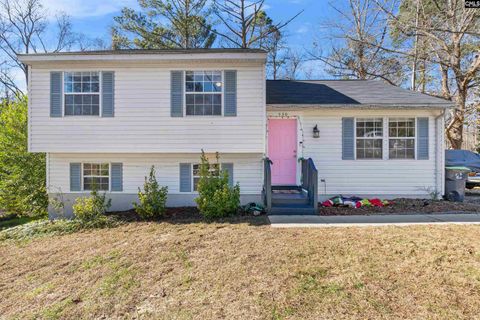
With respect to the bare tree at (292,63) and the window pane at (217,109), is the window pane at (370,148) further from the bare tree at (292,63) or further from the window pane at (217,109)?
the bare tree at (292,63)

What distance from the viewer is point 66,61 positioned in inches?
300

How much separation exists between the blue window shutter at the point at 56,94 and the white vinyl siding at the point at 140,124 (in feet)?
0.38

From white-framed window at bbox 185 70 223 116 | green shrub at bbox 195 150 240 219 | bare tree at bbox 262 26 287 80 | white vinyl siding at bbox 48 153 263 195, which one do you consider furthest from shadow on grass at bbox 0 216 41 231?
bare tree at bbox 262 26 287 80

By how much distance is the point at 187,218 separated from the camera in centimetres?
714

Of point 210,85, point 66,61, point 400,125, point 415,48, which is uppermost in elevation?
point 415,48

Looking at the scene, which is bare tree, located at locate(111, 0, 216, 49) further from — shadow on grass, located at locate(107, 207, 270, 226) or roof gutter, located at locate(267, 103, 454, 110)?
shadow on grass, located at locate(107, 207, 270, 226)

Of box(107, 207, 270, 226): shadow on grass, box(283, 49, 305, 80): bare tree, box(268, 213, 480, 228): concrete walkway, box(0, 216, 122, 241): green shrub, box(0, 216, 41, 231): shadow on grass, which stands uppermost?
box(283, 49, 305, 80): bare tree

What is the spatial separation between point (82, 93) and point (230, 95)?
4260 mm

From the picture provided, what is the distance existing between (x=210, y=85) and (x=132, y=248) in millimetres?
4778

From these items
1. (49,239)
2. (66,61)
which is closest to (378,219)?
(49,239)

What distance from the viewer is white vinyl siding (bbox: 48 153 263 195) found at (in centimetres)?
819

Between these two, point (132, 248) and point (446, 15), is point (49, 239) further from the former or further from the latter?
point (446, 15)

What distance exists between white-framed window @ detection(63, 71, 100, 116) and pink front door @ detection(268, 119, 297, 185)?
5.21 meters

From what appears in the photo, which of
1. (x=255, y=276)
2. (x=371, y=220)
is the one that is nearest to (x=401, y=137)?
(x=371, y=220)
